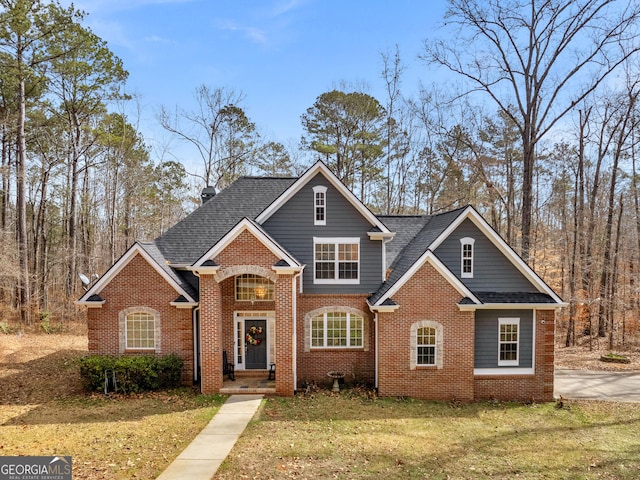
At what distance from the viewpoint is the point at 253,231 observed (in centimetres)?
1233

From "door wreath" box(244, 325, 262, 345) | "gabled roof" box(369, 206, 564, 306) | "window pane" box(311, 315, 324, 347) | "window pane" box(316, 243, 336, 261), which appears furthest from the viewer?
"door wreath" box(244, 325, 262, 345)

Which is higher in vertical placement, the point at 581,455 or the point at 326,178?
the point at 326,178

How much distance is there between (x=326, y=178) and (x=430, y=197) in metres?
17.6

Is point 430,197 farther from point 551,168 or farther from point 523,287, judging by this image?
point 523,287

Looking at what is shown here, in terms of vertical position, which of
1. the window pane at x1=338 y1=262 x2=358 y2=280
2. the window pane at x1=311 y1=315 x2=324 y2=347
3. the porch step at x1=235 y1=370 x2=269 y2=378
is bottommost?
the porch step at x1=235 y1=370 x2=269 y2=378

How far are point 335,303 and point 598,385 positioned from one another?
11197 millimetres

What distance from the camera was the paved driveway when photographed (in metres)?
13.5

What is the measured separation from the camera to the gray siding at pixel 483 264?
13.8 metres

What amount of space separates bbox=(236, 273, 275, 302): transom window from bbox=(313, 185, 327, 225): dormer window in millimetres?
3012

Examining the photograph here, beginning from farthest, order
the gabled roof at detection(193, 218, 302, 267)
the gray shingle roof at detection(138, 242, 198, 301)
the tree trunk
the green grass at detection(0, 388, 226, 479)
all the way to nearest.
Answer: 1. the tree trunk
2. the gray shingle roof at detection(138, 242, 198, 301)
3. the gabled roof at detection(193, 218, 302, 267)
4. the green grass at detection(0, 388, 226, 479)

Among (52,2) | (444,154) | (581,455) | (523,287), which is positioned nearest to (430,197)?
(444,154)

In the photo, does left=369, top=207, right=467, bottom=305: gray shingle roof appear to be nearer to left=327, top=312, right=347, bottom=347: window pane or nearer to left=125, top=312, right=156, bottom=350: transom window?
left=327, top=312, right=347, bottom=347: window pane

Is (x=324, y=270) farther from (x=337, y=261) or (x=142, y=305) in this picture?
(x=142, y=305)

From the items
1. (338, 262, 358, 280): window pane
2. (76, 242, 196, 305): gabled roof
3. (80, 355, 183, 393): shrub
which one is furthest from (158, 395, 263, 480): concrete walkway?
(338, 262, 358, 280): window pane
